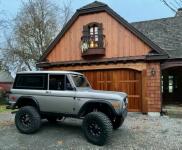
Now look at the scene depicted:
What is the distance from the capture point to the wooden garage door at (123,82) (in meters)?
16.6

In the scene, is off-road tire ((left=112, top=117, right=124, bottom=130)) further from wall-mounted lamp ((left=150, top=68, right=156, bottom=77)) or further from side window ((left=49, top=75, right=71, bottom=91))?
wall-mounted lamp ((left=150, top=68, right=156, bottom=77))

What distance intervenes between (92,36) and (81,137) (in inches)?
346

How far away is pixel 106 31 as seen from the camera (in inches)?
692

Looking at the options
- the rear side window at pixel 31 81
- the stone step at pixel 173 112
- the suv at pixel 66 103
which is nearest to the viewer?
the suv at pixel 66 103

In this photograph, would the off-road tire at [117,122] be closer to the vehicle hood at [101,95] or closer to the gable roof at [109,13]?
the vehicle hood at [101,95]

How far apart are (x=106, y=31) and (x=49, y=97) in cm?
810

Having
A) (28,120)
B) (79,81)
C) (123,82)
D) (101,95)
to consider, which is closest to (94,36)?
(123,82)

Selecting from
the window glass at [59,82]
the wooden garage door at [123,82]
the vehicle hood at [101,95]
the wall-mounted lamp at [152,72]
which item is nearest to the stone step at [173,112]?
the wooden garage door at [123,82]

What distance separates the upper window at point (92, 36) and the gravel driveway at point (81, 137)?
590 centimetres

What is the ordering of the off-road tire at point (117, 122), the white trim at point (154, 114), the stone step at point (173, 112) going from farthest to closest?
1. the white trim at point (154, 114)
2. the stone step at point (173, 112)
3. the off-road tire at point (117, 122)

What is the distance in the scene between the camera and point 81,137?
10164mm

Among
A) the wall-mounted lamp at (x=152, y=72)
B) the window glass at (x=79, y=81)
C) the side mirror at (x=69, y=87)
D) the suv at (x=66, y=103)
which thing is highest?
the wall-mounted lamp at (x=152, y=72)

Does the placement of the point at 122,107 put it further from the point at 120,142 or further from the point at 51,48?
the point at 51,48

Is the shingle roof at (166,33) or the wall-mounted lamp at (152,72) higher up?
the shingle roof at (166,33)
